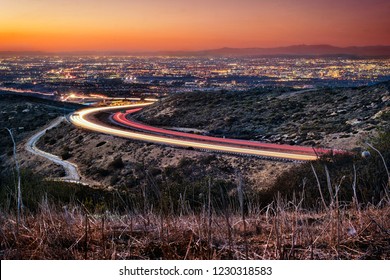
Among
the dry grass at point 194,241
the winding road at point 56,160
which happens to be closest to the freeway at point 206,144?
the winding road at point 56,160

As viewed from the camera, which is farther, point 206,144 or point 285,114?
point 285,114

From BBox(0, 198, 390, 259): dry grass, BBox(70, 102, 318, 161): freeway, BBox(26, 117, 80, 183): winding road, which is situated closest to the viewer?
BBox(0, 198, 390, 259): dry grass

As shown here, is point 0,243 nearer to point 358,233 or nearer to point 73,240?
point 73,240

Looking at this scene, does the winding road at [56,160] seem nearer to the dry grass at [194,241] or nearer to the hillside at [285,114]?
the hillside at [285,114]

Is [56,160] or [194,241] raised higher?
[194,241]

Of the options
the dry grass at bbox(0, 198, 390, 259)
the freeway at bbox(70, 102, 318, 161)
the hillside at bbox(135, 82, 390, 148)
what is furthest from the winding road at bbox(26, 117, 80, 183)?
the dry grass at bbox(0, 198, 390, 259)

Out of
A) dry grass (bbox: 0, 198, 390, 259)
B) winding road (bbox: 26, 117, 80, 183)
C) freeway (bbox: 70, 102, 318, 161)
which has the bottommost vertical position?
winding road (bbox: 26, 117, 80, 183)

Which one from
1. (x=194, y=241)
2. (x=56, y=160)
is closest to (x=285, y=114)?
(x=56, y=160)

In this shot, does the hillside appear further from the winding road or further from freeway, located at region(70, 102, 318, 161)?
the winding road

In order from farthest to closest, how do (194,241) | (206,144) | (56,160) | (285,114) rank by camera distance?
(285,114) < (56,160) < (206,144) < (194,241)

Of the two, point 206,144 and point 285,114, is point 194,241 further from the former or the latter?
point 285,114

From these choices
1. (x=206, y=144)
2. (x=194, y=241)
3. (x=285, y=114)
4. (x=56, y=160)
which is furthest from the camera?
(x=285, y=114)

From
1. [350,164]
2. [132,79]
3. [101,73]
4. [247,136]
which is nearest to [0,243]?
[350,164]
